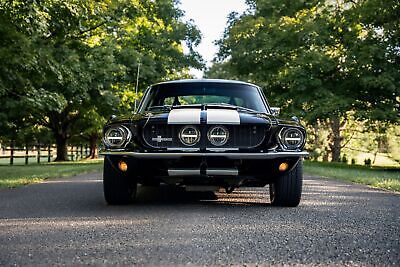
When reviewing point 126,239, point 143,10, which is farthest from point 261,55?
point 126,239

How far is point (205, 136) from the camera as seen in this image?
4977 mm

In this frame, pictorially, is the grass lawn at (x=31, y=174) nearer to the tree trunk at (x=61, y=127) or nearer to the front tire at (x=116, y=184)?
the front tire at (x=116, y=184)

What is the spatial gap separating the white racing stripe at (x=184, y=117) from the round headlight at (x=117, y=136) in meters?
0.48

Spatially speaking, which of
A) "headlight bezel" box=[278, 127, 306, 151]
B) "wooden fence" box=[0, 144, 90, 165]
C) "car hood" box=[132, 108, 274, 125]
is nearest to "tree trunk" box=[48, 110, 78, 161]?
"wooden fence" box=[0, 144, 90, 165]

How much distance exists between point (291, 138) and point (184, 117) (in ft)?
3.73

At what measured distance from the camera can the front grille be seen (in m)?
5.00

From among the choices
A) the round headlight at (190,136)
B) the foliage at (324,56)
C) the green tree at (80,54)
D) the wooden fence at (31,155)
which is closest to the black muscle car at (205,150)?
the round headlight at (190,136)

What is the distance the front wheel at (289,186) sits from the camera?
5207 millimetres

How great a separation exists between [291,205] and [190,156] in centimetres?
133

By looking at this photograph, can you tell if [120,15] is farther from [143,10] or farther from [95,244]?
[95,244]

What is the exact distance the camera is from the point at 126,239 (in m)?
3.49

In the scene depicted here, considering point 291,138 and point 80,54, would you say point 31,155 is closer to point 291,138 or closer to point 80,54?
point 80,54

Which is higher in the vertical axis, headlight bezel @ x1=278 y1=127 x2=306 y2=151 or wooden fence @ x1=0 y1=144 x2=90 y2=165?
headlight bezel @ x1=278 y1=127 x2=306 y2=151

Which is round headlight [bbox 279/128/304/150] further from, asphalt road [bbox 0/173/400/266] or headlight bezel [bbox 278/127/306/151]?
asphalt road [bbox 0/173/400/266]
